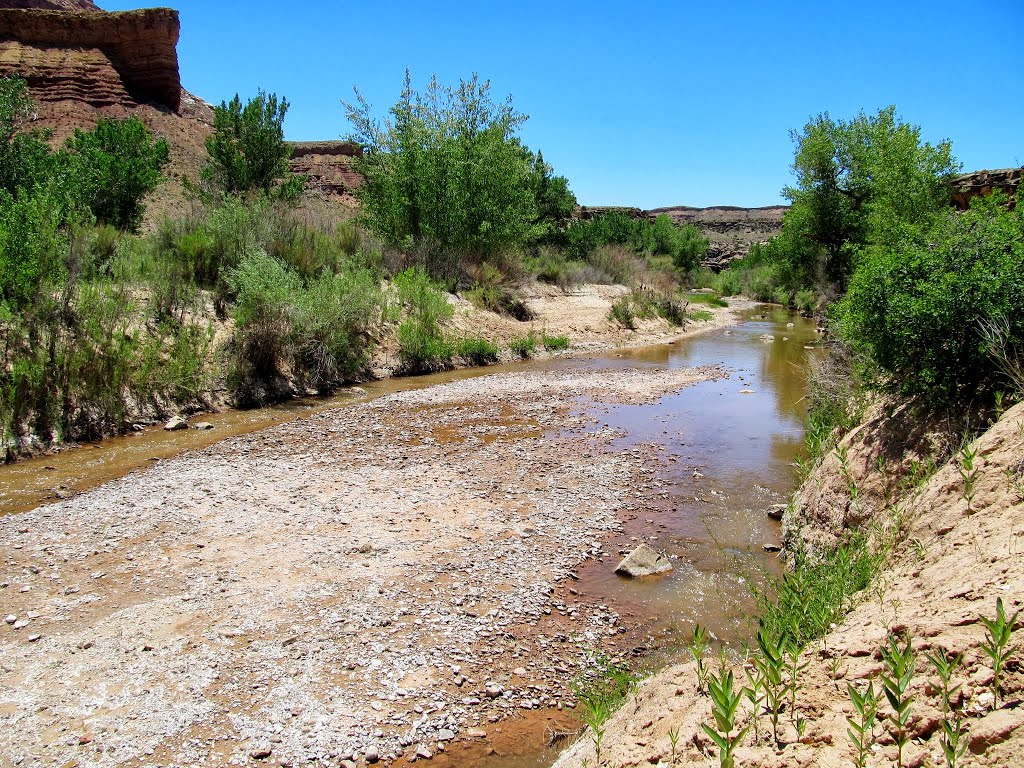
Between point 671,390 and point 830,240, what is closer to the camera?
point 671,390

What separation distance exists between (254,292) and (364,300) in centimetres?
341

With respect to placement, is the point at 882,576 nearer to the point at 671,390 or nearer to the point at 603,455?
the point at 603,455

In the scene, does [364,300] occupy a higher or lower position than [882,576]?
higher

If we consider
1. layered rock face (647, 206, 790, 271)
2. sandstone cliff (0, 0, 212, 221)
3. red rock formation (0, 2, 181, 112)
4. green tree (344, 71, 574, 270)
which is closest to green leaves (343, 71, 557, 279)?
green tree (344, 71, 574, 270)

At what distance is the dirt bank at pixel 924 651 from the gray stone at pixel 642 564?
2095 mm

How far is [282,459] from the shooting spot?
903 centimetres

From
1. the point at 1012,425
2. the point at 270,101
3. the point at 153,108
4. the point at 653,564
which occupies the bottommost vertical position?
the point at 653,564

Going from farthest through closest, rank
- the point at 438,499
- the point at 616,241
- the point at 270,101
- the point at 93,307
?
the point at 616,241 < the point at 270,101 < the point at 93,307 < the point at 438,499

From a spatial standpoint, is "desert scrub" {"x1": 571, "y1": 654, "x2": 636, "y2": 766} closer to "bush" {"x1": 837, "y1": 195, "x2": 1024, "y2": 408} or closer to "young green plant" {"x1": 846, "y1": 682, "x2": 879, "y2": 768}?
"young green plant" {"x1": 846, "y1": 682, "x2": 879, "y2": 768}

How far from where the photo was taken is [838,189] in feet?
93.9

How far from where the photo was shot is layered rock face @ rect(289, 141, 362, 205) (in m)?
69.6

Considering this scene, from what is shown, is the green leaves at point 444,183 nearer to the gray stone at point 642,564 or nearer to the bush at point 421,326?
the bush at point 421,326

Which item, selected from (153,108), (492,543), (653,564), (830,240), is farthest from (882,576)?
(153,108)

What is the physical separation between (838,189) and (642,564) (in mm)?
28627
